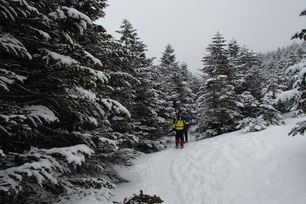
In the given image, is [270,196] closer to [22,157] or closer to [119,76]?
[22,157]

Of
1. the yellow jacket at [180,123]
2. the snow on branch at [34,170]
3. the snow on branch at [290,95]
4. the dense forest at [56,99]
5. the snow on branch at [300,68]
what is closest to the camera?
the snow on branch at [34,170]

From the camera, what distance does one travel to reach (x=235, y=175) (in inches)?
233

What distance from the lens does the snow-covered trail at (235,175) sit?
184 inches

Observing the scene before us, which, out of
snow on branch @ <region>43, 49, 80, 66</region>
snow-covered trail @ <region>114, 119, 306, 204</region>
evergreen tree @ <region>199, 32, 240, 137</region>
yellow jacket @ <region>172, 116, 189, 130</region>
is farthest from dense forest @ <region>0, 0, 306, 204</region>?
evergreen tree @ <region>199, 32, 240, 137</region>

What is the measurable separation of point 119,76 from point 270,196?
6.46 meters

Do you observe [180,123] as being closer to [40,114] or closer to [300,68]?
[300,68]

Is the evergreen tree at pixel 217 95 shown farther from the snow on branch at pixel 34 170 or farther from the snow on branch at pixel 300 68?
the snow on branch at pixel 34 170

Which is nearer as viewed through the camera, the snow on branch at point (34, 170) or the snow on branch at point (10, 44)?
the snow on branch at point (34, 170)

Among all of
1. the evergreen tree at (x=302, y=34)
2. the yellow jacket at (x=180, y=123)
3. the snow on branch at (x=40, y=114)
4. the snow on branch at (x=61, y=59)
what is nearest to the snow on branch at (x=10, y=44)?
the snow on branch at (x=61, y=59)

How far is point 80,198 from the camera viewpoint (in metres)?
4.53

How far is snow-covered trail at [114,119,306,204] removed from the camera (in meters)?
4.68

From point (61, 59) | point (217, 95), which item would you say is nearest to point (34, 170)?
point (61, 59)

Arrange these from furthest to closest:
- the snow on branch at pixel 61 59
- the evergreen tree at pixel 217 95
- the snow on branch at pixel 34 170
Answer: the evergreen tree at pixel 217 95 < the snow on branch at pixel 61 59 < the snow on branch at pixel 34 170

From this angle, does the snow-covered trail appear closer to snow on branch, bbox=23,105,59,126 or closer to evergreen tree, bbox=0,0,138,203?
evergreen tree, bbox=0,0,138,203
